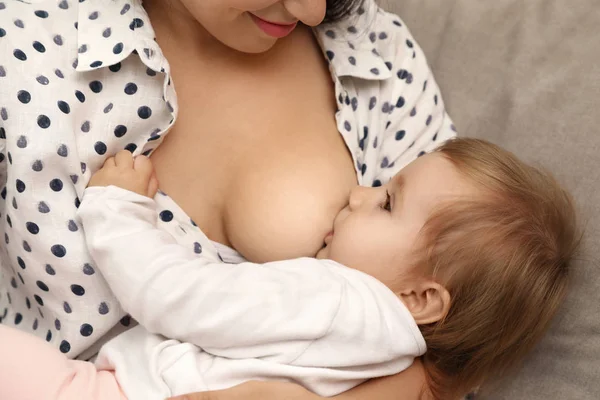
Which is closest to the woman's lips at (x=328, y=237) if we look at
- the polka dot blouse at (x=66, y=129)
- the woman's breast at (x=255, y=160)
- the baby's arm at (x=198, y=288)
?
the woman's breast at (x=255, y=160)

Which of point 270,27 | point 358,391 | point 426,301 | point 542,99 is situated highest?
point 270,27

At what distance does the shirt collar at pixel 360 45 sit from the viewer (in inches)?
50.4

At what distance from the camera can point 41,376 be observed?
2.95 feet

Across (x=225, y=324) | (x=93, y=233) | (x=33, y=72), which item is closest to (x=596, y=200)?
(x=225, y=324)

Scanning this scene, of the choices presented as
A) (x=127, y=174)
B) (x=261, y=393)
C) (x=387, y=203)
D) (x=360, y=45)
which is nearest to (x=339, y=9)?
(x=360, y=45)

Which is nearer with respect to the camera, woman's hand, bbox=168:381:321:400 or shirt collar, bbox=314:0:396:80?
woman's hand, bbox=168:381:321:400

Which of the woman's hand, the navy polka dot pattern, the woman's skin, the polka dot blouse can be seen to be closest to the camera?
the woman's hand

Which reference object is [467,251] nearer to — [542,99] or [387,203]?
[387,203]

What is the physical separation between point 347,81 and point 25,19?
0.61 metres

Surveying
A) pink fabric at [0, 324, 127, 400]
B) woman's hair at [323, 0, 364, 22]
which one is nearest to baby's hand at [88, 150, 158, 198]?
pink fabric at [0, 324, 127, 400]

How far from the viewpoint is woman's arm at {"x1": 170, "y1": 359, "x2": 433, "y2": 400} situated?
2.91ft

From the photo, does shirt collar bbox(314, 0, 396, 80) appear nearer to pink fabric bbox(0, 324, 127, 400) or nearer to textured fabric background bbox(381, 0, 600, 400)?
textured fabric background bbox(381, 0, 600, 400)

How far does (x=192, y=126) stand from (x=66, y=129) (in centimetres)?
24

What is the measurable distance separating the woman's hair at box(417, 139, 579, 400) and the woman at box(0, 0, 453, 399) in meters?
0.11
